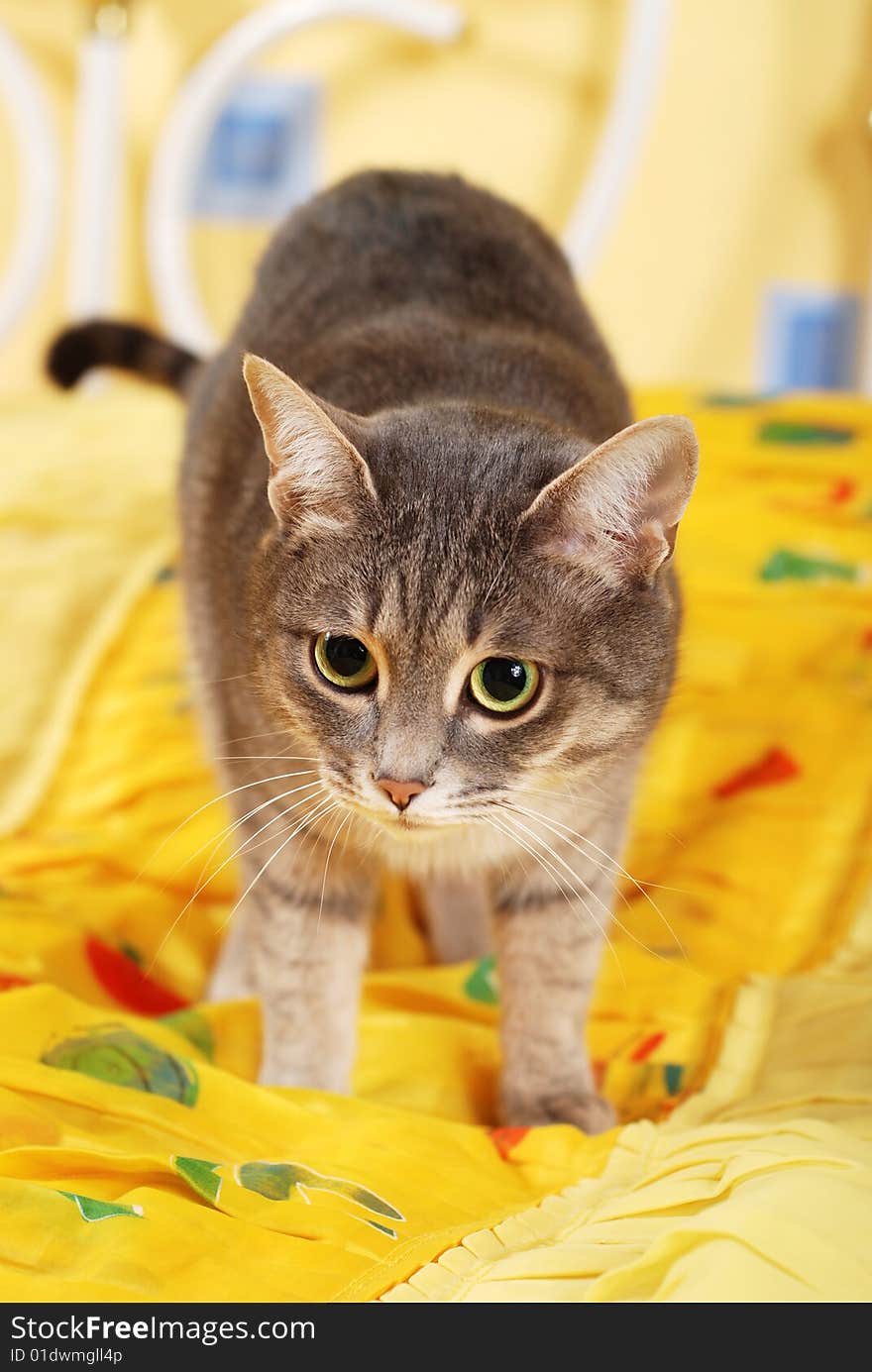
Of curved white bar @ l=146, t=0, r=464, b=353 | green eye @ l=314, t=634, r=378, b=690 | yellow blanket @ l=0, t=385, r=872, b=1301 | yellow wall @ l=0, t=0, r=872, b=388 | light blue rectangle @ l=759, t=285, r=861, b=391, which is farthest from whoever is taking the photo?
light blue rectangle @ l=759, t=285, r=861, b=391

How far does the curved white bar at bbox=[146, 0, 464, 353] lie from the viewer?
325cm

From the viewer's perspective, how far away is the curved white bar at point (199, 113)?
3.25 m

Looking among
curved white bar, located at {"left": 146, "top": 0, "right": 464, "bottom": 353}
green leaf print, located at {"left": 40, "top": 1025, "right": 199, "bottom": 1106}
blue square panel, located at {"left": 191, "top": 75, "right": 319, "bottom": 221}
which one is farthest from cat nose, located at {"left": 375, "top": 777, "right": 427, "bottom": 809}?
blue square panel, located at {"left": 191, "top": 75, "right": 319, "bottom": 221}

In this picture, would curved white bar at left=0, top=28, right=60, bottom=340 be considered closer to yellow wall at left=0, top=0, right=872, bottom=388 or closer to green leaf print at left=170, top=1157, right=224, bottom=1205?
yellow wall at left=0, top=0, right=872, bottom=388

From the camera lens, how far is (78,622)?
2.23 m

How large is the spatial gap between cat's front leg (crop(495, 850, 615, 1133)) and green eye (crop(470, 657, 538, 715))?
25 cm

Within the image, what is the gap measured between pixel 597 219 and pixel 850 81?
0.77 metres

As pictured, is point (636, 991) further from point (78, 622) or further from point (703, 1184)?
point (78, 622)

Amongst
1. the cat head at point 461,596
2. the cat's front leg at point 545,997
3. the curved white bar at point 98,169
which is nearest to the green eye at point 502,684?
the cat head at point 461,596

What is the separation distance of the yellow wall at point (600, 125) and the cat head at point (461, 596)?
8.57 feet

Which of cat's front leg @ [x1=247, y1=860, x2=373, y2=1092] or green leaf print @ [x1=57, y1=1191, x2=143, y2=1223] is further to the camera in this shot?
cat's front leg @ [x1=247, y1=860, x2=373, y2=1092]

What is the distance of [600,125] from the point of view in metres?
3.55
